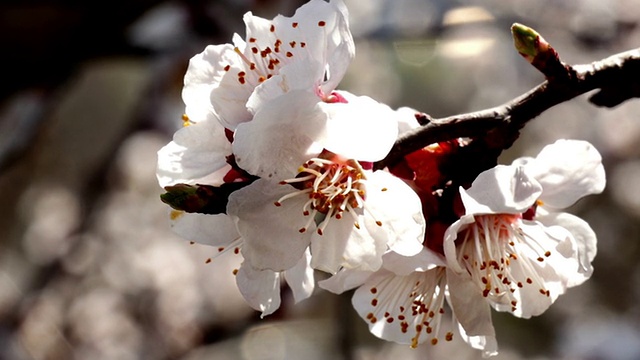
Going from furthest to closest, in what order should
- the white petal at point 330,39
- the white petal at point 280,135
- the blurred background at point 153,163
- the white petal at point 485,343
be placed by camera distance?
the blurred background at point 153,163 < the white petal at point 485,343 < the white petal at point 330,39 < the white petal at point 280,135

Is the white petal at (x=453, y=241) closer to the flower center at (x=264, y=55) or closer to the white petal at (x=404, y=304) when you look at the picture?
the white petal at (x=404, y=304)

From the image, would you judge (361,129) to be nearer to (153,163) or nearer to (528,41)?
(528,41)

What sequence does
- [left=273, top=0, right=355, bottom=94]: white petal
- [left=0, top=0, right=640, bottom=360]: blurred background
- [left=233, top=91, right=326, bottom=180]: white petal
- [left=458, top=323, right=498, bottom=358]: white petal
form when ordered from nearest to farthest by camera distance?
[left=233, top=91, right=326, bottom=180]: white petal, [left=273, top=0, right=355, bottom=94]: white petal, [left=458, top=323, right=498, bottom=358]: white petal, [left=0, top=0, right=640, bottom=360]: blurred background

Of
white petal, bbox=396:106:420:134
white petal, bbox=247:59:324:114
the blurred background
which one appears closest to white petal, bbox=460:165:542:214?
white petal, bbox=396:106:420:134

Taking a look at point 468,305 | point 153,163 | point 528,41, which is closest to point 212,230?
point 468,305

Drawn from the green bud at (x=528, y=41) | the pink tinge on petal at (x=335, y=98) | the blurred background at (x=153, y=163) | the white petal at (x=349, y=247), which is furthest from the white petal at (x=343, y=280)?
the blurred background at (x=153, y=163)

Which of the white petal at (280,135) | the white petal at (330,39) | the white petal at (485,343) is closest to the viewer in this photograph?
the white petal at (280,135)

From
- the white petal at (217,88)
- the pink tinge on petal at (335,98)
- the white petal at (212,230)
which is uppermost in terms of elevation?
the white petal at (217,88)

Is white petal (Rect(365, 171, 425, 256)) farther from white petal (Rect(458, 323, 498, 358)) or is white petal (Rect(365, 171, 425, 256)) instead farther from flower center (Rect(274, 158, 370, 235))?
white petal (Rect(458, 323, 498, 358))
